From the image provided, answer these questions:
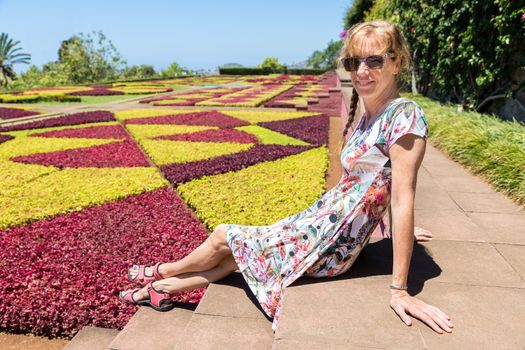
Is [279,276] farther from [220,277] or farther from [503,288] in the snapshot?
[503,288]

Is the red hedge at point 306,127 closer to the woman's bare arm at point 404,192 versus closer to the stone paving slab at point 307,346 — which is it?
the woman's bare arm at point 404,192

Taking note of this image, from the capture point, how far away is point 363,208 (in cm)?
208

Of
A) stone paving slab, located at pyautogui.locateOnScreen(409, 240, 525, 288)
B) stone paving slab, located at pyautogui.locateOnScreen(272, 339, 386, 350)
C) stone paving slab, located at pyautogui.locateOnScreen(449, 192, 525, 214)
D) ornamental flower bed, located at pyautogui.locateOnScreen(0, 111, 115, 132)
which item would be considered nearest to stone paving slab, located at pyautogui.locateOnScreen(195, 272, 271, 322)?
stone paving slab, located at pyautogui.locateOnScreen(272, 339, 386, 350)

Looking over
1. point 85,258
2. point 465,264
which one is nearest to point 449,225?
point 465,264

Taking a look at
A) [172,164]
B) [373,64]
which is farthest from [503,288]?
[172,164]

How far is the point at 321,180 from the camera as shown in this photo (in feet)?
17.9

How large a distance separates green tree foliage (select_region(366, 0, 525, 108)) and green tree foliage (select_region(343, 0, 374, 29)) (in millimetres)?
22862

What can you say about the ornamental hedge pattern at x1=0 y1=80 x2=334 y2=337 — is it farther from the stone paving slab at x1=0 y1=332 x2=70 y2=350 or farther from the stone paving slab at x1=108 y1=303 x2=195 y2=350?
the stone paving slab at x1=108 y1=303 x2=195 y2=350

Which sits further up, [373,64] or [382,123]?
[373,64]

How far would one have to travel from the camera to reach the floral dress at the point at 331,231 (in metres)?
2.05

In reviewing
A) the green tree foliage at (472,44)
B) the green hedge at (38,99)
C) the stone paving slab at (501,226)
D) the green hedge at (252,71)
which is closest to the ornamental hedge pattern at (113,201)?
Answer: the stone paving slab at (501,226)

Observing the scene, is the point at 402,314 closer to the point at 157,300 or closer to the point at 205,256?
the point at 205,256

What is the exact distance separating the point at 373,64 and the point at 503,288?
1.36 meters

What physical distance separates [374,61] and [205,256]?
4.64ft
